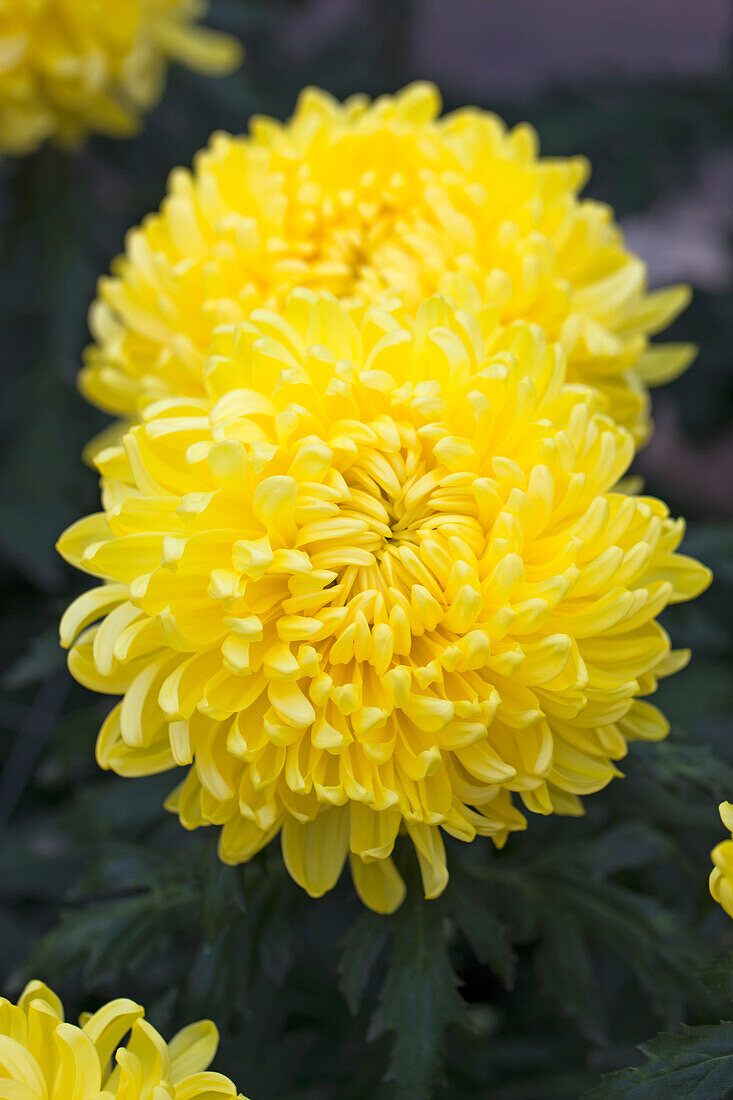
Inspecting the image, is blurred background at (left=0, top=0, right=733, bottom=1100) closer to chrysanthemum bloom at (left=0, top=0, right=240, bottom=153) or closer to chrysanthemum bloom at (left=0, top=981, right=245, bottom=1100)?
chrysanthemum bloom at (left=0, top=981, right=245, bottom=1100)

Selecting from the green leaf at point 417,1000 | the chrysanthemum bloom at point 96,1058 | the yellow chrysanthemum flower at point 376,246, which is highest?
the yellow chrysanthemum flower at point 376,246

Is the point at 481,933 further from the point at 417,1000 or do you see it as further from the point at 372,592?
the point at 372,592

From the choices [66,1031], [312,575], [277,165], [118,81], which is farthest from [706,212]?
[66,1031]

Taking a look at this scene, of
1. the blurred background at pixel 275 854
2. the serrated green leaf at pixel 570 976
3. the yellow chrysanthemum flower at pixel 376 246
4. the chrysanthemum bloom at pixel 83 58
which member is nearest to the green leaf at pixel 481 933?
the blurred background at pixel 275 854

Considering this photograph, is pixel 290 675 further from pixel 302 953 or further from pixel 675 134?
pixel 675 134

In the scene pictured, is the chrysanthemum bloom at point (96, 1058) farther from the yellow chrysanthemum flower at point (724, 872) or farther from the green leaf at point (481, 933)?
the yellow chrysanthemum flower at point (724, 872)
